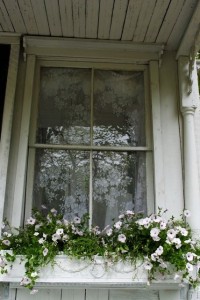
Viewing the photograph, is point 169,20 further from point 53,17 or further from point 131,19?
point 53,17

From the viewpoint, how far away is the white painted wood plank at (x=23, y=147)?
81.0 inches

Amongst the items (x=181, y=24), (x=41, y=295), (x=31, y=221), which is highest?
(x=181, y=24)

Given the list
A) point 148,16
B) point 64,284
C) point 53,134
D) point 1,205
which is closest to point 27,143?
point 53,134

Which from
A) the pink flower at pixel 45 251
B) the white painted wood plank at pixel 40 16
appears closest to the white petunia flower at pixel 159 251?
the pink flower at pixel 45 251

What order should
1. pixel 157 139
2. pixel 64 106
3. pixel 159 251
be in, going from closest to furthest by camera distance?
1. pixel 159 251
2. pixel 157 139
3. pixel 64 106

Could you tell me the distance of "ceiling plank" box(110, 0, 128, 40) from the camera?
6.72 ft

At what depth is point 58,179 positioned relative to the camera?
2.22 m

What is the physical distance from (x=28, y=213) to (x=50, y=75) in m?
0.93

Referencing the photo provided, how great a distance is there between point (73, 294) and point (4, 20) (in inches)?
65.0

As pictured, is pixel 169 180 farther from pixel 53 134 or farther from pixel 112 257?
pixel 53 134

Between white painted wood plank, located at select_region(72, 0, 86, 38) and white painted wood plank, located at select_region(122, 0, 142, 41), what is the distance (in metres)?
0.26

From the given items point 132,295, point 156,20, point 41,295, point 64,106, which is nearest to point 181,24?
point 156,20

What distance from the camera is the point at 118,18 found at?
215cm

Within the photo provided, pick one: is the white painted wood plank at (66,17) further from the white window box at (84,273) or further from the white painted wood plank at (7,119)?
the white window box at (84,273)
